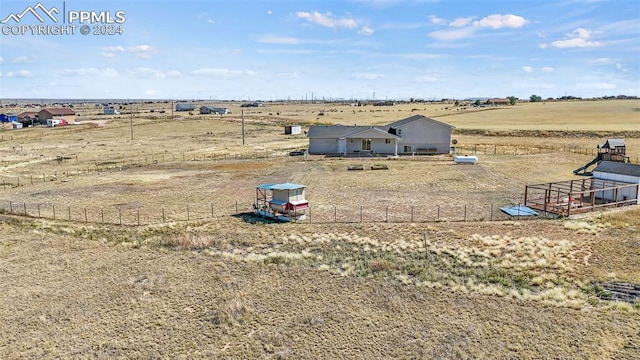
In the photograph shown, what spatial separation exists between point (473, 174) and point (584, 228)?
16494 millimetres

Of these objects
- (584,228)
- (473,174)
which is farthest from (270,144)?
(584,228)

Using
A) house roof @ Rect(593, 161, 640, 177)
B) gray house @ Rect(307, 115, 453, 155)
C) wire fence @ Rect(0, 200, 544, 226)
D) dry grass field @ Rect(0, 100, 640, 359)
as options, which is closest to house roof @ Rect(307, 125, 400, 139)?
gray house @ Rect(307, 115, 453, 155)

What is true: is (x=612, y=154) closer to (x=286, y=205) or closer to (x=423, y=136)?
(x=423, y=136)

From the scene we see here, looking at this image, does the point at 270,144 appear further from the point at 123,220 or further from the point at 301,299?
the point at 301,299

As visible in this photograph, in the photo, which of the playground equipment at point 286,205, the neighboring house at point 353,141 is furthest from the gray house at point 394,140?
the playground equipment at point 286,205

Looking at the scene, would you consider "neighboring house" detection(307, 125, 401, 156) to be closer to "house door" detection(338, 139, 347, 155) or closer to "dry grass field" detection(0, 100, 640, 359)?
"house door" detection(338, 139, 347, 155)

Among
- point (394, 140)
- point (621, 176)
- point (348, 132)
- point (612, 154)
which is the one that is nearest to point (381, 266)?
point (621, 176)

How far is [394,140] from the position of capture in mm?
Answer: 53188

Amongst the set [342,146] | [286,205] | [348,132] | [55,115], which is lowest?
[286,205]

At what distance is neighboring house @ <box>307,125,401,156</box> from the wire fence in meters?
25.3

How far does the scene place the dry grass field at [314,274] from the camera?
13938 millimetres

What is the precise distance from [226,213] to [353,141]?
28870 mm

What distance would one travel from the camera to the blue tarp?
26156 mm

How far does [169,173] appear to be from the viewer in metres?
42.4
